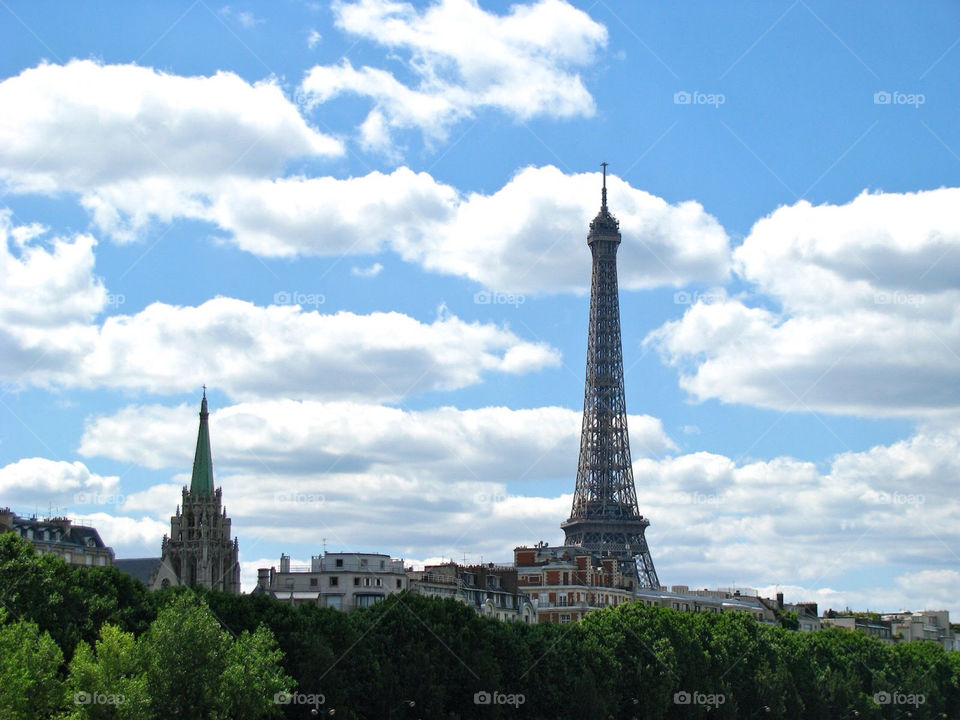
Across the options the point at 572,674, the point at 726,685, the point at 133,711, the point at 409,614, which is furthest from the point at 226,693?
the point at 726,685

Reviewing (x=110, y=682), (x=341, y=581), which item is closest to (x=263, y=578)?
(x=341, y=581)

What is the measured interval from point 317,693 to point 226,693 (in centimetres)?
1472

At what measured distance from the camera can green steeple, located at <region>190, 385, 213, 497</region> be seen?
180625 mm

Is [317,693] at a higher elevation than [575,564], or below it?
below

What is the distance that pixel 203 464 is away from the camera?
184000mm

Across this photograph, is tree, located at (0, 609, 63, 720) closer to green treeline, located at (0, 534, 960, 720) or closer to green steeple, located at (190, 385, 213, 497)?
green treeline, located at (0, 534, 960, 720)

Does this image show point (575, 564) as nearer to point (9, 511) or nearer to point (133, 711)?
point (9, 511)

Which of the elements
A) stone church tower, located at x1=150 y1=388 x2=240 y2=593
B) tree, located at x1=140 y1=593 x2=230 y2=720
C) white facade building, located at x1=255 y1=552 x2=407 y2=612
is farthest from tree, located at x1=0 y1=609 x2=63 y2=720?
stone church tower, located at x1=150 y1=388 x2=240 y2=593

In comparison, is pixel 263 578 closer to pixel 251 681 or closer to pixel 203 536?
pixel 203 536

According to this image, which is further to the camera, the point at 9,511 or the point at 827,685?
the point at 827,685

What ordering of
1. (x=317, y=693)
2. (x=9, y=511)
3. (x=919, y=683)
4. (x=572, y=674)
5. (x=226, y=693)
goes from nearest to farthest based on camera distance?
(x=226, y=693) < (x=317, y=693) < (x=572, y=674) < (x=9, y=511) < (x=919, y=683)

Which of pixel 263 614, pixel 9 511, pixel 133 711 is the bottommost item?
pixel 133 711

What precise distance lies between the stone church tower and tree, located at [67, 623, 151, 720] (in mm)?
107390

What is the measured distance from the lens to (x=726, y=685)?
118125 millimetres
